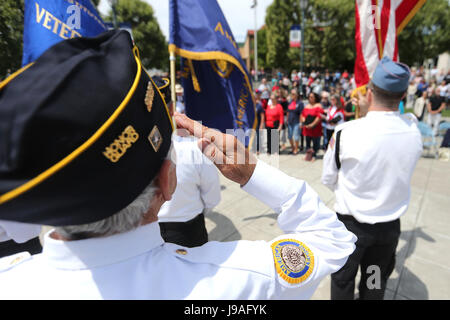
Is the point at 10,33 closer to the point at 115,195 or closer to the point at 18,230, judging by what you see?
the point at 18,230

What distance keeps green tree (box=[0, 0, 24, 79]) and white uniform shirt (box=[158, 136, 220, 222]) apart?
1416 mm

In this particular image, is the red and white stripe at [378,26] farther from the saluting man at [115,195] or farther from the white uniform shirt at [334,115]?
the white uniform shirt at [334,115]

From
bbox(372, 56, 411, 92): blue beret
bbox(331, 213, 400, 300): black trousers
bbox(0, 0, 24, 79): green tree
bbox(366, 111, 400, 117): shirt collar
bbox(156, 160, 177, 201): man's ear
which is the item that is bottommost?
bbox(331, 213, 400, 300): black trousers

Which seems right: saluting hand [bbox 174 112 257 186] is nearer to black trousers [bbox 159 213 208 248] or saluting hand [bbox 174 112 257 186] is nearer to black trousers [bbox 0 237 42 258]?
black trousers [bbox 159 213 208 248]

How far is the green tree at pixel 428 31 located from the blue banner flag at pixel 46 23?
1332 inches

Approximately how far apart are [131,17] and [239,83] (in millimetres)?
33039

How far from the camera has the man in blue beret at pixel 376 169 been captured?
5.91ft

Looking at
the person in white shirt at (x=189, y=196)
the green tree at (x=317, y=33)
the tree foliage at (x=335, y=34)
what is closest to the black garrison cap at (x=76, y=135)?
the person in white shirt at (x=189, y=196)

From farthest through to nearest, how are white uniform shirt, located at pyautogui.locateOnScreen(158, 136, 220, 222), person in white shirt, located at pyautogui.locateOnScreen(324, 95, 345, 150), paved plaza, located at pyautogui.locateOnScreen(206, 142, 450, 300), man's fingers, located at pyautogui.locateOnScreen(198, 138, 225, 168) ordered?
person in white shirt, located at pyautogui.locateOnScreen(324, 95, 345, 150), paved plaza, located at pyautogui.locateOnScreen(206, 142, 450, 300), white uniform shirt, located at pyautogui.locateOnScreen(158, 136, 220, 222), man's fingers, located at pyautogui.locateOnScreen(198, 138, 225, 168)

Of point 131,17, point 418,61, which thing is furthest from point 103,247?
point 418,61

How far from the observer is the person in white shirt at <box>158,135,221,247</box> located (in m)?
2.03

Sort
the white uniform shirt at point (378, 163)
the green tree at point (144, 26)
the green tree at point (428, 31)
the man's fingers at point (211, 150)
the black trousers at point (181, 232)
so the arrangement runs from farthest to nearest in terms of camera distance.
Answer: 1. the green tree at point (144, 26)
2. the green tree at point (428, 31)
3. the black trousers at point (181, 232)
4. the white uniform shirt at point (378, 163)
5. the man's fingers at point (211, 150)

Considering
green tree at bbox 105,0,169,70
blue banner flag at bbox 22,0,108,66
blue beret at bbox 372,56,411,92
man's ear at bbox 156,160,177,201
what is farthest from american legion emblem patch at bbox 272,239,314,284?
green tree at bbox 105,0,169,70

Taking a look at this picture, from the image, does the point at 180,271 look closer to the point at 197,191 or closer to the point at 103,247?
the point at 103,247
